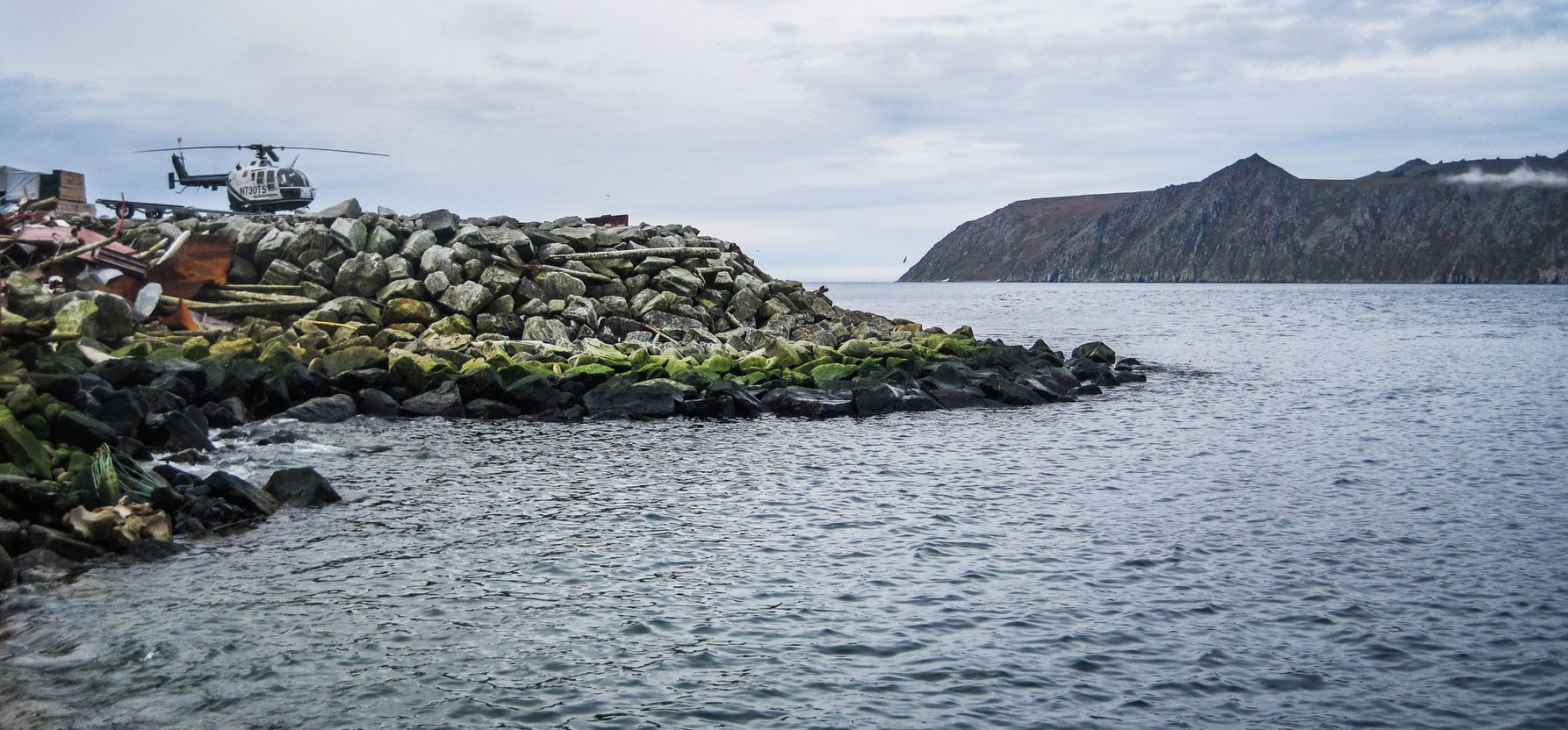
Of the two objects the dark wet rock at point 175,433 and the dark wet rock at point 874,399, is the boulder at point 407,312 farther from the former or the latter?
the dark wet rock at point 874,399

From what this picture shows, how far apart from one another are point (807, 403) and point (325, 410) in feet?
31.6

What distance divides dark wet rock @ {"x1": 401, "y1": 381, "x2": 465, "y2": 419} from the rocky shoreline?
0.06 metres

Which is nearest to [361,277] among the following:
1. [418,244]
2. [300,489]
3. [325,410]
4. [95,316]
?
[418,244]

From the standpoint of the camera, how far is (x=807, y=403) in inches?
899

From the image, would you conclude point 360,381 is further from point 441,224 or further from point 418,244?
point 441,224

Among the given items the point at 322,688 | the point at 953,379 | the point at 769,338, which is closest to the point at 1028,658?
the point at 322,688

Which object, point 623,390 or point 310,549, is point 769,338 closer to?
point 623,390

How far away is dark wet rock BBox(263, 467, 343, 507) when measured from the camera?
13180 mm

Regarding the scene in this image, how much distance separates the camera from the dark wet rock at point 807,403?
22.8m

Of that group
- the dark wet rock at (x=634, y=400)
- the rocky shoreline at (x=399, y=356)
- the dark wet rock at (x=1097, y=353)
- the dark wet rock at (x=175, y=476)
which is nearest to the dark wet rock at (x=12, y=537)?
the rocky shoreline at (x=399, y=356)

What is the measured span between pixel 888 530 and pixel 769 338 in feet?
52.9

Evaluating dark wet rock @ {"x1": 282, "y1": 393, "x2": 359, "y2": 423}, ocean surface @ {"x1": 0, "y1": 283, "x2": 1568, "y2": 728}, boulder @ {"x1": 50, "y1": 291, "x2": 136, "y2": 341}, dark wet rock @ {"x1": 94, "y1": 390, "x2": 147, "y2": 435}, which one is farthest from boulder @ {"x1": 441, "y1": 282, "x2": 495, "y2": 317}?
dark wet rock @ {"x1": 94, "y1": 390, "x2": 147, "y2": 435}

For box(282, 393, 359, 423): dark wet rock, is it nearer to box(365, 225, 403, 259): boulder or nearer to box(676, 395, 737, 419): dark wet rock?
box(676, 395, 737, 419): dark wet rock

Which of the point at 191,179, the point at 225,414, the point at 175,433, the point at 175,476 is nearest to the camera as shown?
the point at 175,476
